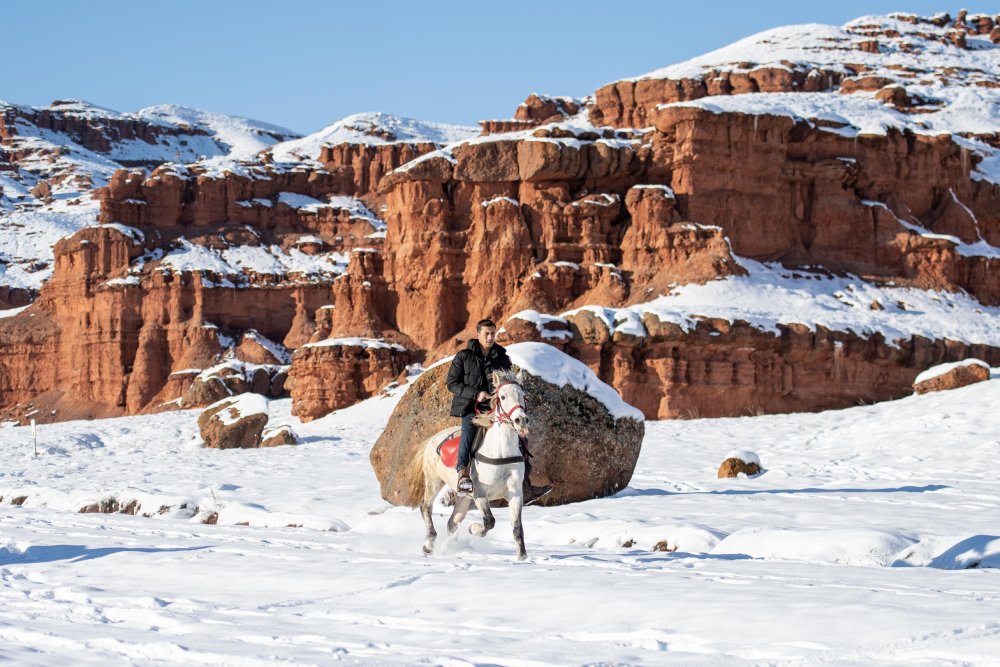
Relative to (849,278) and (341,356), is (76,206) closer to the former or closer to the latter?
(341,356)

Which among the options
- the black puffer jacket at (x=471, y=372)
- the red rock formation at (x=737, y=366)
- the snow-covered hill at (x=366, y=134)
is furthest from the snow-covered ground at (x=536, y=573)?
the snow-covered hill at (x=366, y=134)

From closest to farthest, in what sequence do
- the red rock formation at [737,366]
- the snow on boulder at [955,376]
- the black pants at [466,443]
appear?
the black pants at [466,443] → the snow on boulder at [955,376] → the red rock formation at [737,366]

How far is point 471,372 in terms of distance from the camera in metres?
11.0

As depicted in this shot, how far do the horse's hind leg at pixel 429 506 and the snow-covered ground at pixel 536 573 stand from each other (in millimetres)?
157

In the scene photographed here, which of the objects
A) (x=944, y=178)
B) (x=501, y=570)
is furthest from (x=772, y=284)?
(x=501, y=570)

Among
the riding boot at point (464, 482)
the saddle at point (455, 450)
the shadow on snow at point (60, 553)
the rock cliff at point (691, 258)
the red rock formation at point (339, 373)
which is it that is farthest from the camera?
the red rock formation at point (339, 373)

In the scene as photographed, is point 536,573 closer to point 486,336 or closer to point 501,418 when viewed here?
point 501,418

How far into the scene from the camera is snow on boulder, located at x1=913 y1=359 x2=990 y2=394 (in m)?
29.8

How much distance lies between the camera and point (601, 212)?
1766 inches

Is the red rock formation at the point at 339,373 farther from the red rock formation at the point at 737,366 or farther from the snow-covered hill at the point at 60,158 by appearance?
the snow-covered hill at the point at 60,158

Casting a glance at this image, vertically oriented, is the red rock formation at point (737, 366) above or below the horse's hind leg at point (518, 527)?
above

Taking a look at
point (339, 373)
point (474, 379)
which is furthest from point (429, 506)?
point (339, 373)

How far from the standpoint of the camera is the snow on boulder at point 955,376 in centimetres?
2983

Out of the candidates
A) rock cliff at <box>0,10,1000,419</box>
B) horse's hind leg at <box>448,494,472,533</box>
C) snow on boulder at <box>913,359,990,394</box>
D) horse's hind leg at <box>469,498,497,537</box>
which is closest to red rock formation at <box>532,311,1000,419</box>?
rock cliff at <box>0,10,1000,419</box>
